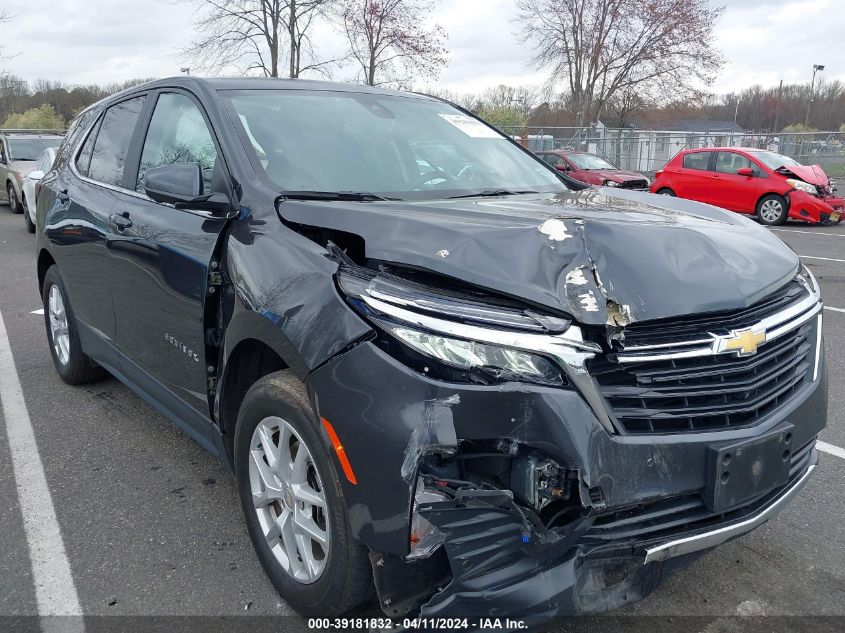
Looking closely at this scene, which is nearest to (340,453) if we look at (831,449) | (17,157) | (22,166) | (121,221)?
(121,221)

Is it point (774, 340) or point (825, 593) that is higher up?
Answer: point (774, 340)

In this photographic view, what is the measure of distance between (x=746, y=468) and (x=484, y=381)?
31.5 inches

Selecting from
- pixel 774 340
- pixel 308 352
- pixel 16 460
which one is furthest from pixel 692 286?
pixel 16 460

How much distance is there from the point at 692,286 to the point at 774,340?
0.39 metres

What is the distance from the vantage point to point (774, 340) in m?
2.24

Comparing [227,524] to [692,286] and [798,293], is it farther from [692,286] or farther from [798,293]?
[798,293]

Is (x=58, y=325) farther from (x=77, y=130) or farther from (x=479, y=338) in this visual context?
(x=479, y=338)

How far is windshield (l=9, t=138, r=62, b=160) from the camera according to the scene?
16.1 m

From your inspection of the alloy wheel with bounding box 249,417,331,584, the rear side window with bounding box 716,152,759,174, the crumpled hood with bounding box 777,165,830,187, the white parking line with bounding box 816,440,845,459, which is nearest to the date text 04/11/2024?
the alloy wheel with bounding box 249,417,331,584

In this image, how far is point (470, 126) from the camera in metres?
3.82

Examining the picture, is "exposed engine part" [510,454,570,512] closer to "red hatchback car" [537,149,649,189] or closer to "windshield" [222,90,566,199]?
"windshield" [222,90,566,199]

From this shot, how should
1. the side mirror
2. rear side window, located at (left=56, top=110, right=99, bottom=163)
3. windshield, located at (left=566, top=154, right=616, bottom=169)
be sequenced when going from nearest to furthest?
the side mirror < rear side window, located at (left=56, top=110, right=99, bottom=163) < windshield, located at (left=566, top=154, right=616, bottom=169)

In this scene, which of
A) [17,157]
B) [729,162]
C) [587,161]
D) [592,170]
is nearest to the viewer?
[729,162]

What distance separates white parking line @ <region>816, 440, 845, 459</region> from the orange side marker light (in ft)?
9.50
